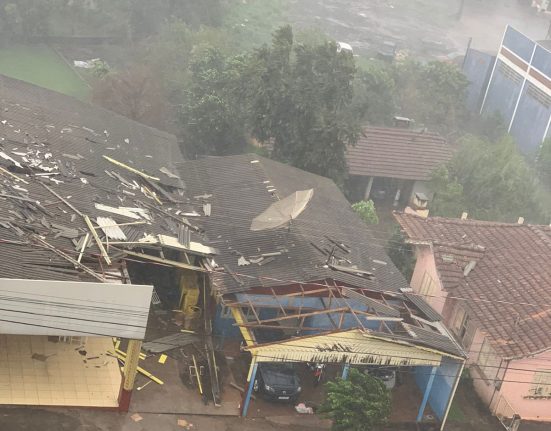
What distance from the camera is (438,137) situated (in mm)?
41375

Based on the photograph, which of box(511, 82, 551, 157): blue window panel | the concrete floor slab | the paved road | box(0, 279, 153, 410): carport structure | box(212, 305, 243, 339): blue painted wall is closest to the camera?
box(0, 279, 153, 410): carport structure

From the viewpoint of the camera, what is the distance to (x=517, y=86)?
49625 millimetres

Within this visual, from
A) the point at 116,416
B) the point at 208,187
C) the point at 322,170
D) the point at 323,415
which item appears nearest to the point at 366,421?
the point at 323,415

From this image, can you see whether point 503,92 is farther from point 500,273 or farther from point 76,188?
point 76,188

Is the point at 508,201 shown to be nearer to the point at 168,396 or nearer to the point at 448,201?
the point at 448,201

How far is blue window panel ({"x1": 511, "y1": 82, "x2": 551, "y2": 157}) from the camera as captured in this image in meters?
46.2

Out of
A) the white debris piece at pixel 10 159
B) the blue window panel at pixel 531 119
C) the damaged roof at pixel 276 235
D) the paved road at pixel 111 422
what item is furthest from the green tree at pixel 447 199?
the white debris piece at pixel 10 159

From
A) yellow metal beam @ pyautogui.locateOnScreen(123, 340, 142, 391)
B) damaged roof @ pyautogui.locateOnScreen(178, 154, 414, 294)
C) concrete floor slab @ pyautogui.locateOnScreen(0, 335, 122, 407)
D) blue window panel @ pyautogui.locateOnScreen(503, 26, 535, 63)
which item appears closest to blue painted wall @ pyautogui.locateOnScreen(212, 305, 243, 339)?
damaged roof @ pyautogui.locateOnScreen(178, 154, 414, 294)

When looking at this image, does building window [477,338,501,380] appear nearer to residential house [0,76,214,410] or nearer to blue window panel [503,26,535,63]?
residential house [0,76,214,410]

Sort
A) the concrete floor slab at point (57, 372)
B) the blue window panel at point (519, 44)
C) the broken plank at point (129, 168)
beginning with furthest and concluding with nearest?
the blue window panel at point (519, 44)
the broken plank at point (129, 168)
the concrete floor slab at point (57, 372)

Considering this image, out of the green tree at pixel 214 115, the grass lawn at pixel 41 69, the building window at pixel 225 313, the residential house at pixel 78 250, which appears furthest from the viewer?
the grass lawn at pixel 41 69

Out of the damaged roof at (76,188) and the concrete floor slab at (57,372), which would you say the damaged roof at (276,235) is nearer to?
the damaged roof at (76,188)

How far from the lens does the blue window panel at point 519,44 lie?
47909 mm

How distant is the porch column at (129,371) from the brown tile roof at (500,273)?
1075 cm
